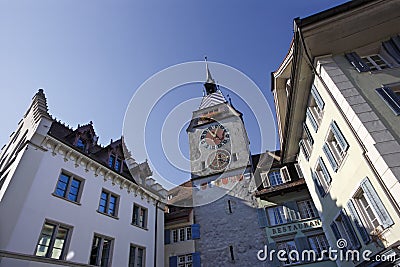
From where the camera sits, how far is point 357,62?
1174cm

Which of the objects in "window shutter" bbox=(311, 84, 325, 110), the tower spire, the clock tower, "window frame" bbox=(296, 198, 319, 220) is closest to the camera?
"window shutter" bbox=(311, 84, 325, 110)

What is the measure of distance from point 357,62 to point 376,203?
21.4 ft

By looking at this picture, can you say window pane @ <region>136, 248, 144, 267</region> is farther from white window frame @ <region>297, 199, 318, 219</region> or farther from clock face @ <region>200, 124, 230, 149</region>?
clock face @ <region>200, 124, 230, 149</region>

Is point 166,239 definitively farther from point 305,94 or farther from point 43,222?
point 305,94

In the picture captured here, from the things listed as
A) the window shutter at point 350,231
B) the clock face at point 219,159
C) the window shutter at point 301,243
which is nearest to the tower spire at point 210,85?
the clock face at point 219,159

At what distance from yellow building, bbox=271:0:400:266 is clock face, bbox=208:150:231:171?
43.8 feet

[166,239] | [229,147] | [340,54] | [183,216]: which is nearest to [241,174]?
[229,147]

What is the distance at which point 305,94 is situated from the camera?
1402cm

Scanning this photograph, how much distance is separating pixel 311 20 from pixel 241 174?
1696cm

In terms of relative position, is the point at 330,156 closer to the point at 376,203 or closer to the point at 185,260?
the point at 376,203

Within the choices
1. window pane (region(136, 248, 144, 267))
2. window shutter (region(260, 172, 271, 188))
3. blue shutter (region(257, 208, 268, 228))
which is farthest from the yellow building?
window pane (region(136, 248, 144, 267))

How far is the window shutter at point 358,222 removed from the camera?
1027cm

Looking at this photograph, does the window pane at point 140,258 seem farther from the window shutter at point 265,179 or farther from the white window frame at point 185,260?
the window shutter at point 265,179

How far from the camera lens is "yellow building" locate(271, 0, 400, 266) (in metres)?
8.89
